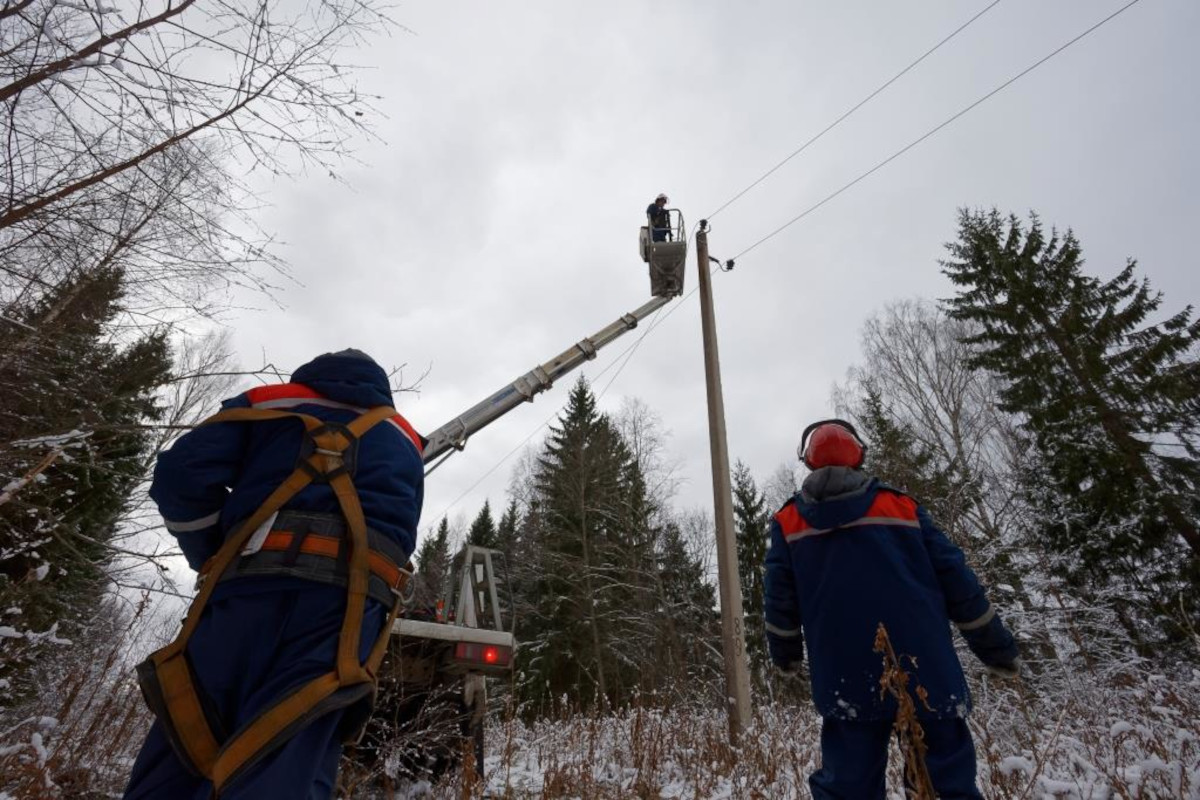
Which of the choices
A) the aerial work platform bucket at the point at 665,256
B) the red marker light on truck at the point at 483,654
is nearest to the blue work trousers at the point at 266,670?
the red marker light on truck at the point at 483,654

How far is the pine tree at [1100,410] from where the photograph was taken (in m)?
10.5

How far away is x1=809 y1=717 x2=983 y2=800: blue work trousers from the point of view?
2.16 meters

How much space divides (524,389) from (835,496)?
627 cm

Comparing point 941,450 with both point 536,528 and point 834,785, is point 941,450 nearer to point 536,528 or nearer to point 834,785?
point 536,528

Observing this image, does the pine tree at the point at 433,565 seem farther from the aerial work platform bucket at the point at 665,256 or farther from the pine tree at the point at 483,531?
the aerial work platform bucket at the point at 665,256

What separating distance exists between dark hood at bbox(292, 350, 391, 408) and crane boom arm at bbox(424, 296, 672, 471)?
4.88 metres

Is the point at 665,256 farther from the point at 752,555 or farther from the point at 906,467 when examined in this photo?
the point at 752,555

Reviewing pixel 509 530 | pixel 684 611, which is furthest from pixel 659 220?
pixel 509 530

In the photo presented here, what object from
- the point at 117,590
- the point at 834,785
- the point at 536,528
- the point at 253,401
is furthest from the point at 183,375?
the point at 536,528

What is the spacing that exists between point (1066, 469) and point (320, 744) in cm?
1362

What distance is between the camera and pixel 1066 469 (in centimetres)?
1135

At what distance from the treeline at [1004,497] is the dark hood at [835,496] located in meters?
3.12

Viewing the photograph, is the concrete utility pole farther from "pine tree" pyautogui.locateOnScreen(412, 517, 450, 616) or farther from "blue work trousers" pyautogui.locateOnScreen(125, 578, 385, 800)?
"blue work trousers" pyautogui.locateOnScreen(125, 578, 385, 800)

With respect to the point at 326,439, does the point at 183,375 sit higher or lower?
higher
